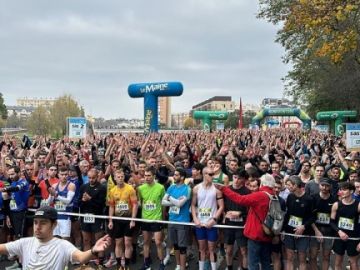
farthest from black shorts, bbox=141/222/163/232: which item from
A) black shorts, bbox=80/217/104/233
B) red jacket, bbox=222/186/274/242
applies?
red jacket, bbox=222/186/274/242

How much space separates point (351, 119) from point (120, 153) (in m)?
35.6

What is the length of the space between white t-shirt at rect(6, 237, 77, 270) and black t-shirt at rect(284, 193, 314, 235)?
3.80m

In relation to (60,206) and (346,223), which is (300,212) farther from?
(60,206)

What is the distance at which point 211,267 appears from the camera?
682 centimetres

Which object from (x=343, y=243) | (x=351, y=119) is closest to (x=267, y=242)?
(x=343, y=243)

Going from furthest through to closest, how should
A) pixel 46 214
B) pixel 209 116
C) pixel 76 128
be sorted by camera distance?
pixel 209 116 < pixel 76 128 < pixel 46 214

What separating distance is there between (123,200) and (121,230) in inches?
21.2

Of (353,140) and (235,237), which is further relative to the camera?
(353,140)

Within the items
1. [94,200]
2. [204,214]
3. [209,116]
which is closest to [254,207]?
[204,214]

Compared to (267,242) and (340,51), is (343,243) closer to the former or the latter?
(267,242)

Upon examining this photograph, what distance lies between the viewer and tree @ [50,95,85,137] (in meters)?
72.5

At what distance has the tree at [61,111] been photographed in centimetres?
7250

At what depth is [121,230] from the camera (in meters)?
7.14

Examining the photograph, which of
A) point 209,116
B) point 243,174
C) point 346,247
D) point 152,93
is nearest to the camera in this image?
point 346,247
